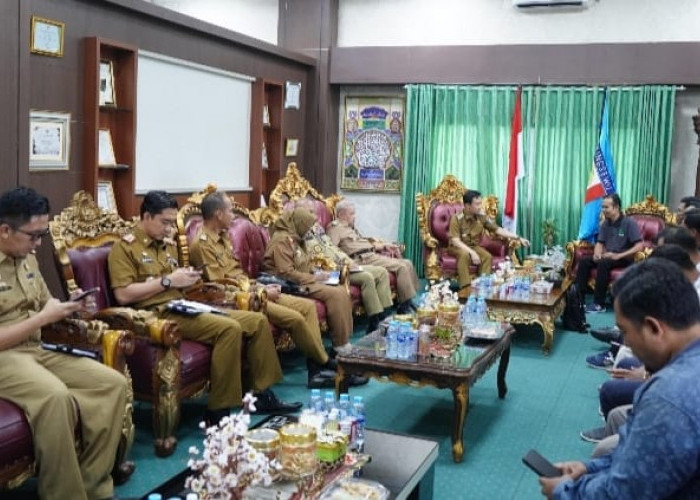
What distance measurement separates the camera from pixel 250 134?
7.05 metres

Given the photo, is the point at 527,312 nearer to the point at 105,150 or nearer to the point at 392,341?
the point at 392,341

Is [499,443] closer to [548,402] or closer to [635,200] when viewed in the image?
[548,402]

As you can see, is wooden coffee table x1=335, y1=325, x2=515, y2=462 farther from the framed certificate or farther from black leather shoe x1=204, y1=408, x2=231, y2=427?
the framed certificate

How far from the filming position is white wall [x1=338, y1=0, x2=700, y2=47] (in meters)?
7.37

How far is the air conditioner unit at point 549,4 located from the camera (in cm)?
750

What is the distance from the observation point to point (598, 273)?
6664 mm

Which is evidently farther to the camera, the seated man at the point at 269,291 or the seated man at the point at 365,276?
the seated man at the point at 365,276

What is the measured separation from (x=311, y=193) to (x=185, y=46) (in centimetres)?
160

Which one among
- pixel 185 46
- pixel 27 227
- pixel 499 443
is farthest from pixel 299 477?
pixel 185 46

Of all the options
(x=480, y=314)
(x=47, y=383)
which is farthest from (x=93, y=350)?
(x=480, y=314)

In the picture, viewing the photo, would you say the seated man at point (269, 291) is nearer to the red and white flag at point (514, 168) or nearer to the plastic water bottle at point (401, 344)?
the plastic water bottle at point (401, 344)

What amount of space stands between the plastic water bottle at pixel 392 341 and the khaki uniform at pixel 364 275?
5.38 feet

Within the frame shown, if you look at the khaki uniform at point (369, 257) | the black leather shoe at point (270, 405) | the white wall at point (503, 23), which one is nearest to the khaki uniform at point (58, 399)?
the black leather shoe at point (270, 405)

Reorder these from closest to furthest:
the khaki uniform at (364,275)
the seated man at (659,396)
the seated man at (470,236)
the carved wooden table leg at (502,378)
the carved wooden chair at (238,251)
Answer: the seated man at (659,396) → the carved wooden chair at (238,251) → the carved wooden table leg at (502,378) → the khaki uniform at (364,275) → the seated man at (470,236)
